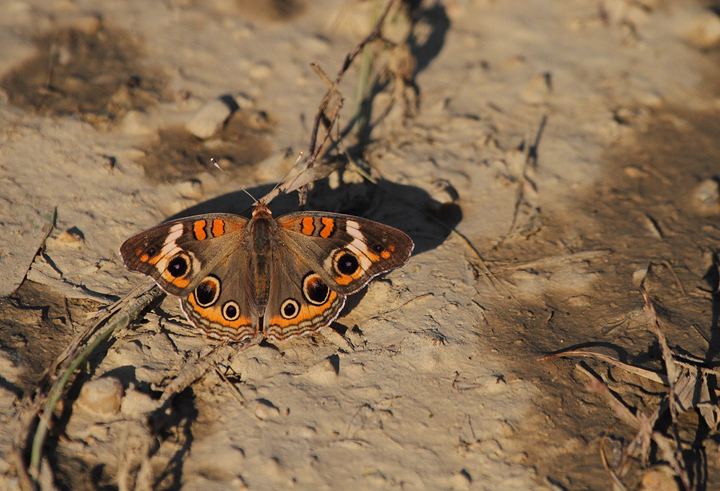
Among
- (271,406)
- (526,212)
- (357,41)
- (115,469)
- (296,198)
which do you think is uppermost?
(357,41)

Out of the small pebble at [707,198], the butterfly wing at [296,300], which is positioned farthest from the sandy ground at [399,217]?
the butterfly wing at [296,300]

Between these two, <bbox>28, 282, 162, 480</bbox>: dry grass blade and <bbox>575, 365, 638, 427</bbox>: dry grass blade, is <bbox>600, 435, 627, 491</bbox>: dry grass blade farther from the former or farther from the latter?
<bbox>28, 282, 162, 480</bbox>: dry grass blade

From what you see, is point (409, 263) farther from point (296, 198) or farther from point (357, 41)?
point (357, 41)

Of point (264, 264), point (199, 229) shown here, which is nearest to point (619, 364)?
point (264, 264)

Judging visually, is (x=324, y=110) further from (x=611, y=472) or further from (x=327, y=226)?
(x=611, y=472)

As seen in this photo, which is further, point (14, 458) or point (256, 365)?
point (256, 365)

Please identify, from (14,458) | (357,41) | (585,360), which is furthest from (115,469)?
(357,41)

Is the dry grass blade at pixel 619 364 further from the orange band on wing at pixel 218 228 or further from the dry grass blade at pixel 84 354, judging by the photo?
the dry grass blade at pixel 84 354
